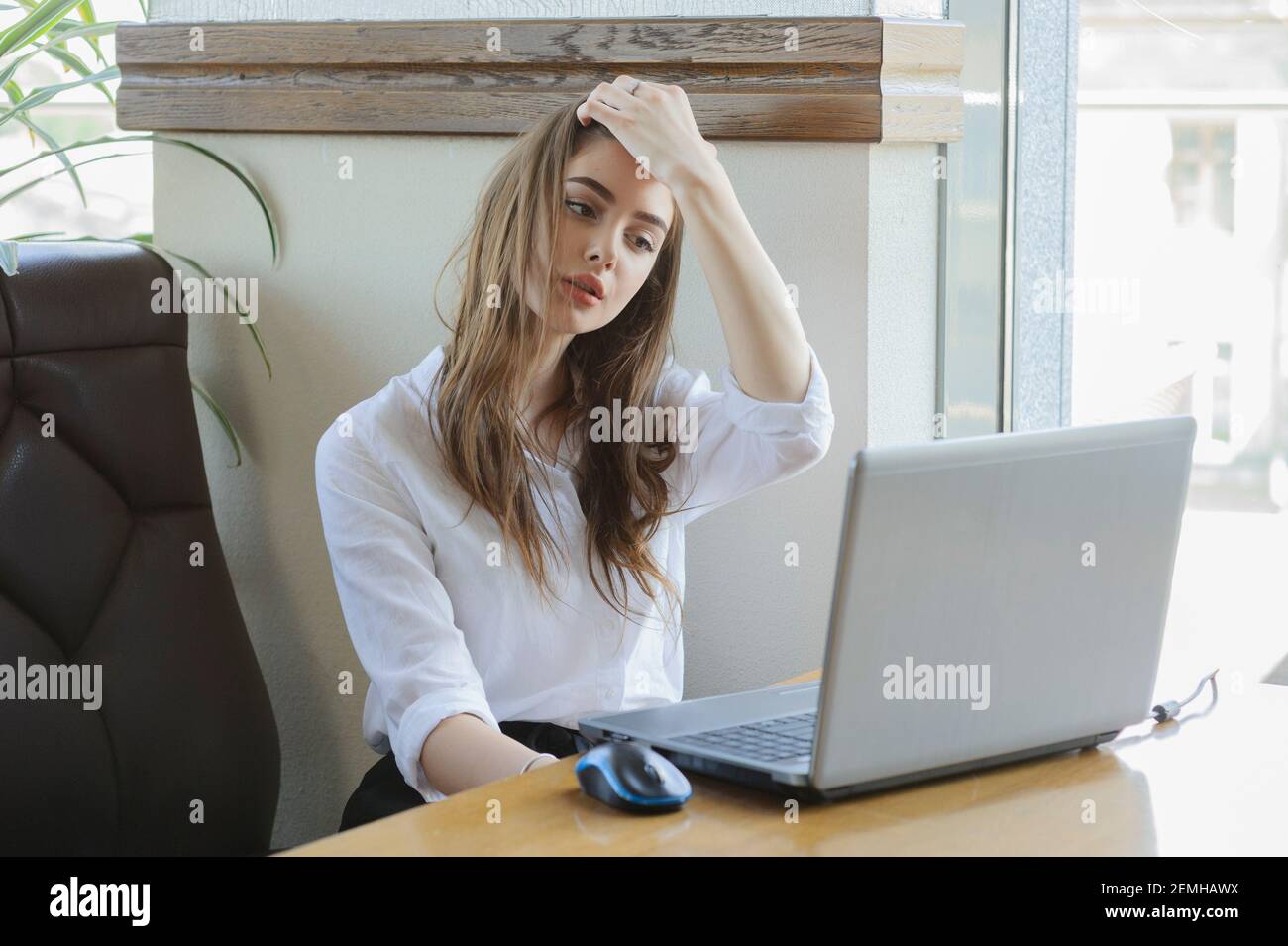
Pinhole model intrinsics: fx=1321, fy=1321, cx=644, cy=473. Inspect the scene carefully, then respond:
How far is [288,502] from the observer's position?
1798 mm

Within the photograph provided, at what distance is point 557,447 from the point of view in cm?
149

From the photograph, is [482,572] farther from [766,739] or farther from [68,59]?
[68,59]

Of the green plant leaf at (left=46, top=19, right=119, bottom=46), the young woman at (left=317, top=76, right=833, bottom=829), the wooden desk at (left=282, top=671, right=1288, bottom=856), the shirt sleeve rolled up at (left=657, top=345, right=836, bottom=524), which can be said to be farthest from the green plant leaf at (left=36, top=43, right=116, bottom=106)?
the wooden desk at (left=282, top=671, right=1288, bottom=856)

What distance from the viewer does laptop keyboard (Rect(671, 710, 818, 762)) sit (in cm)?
98

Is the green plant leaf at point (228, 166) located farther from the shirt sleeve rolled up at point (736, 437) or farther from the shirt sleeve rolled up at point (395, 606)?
the shirt sleeve rolled up at point (736, 437)

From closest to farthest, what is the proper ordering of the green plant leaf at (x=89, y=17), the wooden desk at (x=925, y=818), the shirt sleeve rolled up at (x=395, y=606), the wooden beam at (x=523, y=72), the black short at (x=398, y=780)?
the wooden desk at (x=925, y=818) < the shirt sleeve rolled up at (x=395, y=606) < the black short at (x=398, y=780) < the wooden beam at (x=523, y=72) < the green plant leaf at (x=89, y=17)

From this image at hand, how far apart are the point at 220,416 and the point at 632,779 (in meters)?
1.07

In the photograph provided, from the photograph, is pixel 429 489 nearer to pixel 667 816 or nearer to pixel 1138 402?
pixel 667 816

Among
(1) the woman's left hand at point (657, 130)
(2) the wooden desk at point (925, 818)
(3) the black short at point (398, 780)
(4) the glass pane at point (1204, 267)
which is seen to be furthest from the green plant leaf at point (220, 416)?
(4) the glass pane at point (1204, 267)

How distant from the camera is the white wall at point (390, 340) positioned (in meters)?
1.56

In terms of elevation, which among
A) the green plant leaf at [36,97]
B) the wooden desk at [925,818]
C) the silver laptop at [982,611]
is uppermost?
the green plant leaf at [36,97]

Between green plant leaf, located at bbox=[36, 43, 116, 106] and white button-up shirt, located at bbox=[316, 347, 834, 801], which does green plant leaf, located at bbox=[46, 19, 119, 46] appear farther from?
white button-up shirt, located at bbox=[316, 347, 834, 801]
